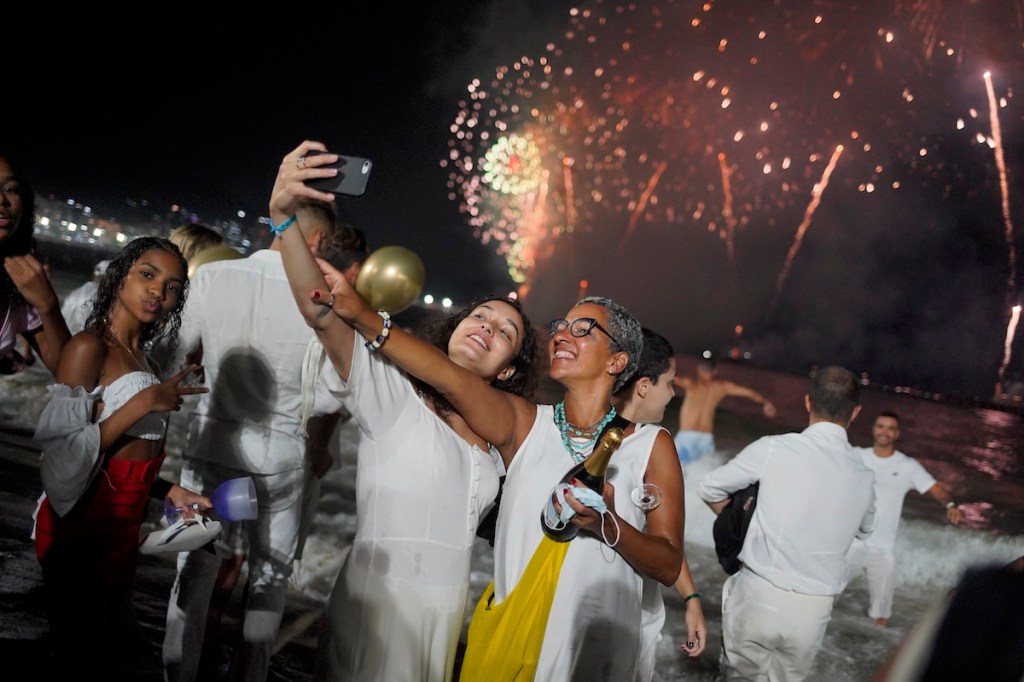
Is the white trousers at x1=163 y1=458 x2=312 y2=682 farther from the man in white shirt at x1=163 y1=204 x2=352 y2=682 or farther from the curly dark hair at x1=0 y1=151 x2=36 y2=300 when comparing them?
the curly dark hair at x1=0 y1=151 x2=36 y2=300

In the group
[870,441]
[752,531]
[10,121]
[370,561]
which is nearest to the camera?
[370,561]

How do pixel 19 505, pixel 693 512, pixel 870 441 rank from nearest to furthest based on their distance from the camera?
pixel 19 505 → pixel 693 512 → pixel 870 441

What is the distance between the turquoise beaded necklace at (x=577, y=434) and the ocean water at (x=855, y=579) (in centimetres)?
113

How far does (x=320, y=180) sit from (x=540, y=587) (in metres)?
1.41

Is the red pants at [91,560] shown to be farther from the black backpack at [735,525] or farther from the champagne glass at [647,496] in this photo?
the black backpack at [735,525]

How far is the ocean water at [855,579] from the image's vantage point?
670 cm

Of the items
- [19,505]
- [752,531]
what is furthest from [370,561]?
[19,505]

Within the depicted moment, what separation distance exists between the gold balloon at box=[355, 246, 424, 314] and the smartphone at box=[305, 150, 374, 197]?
4054 millimetres

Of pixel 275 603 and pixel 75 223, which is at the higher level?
pixel 75 223

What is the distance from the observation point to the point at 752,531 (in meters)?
3.93

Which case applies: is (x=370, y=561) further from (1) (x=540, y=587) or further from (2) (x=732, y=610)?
(2) (x=732, y=610)

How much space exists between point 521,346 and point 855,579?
1063 cm

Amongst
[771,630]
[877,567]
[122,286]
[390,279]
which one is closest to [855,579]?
[877,567]

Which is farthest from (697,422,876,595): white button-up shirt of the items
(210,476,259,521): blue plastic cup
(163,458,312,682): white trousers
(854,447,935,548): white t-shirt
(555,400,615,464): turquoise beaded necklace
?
(854,447,935,548): white t-shirt
